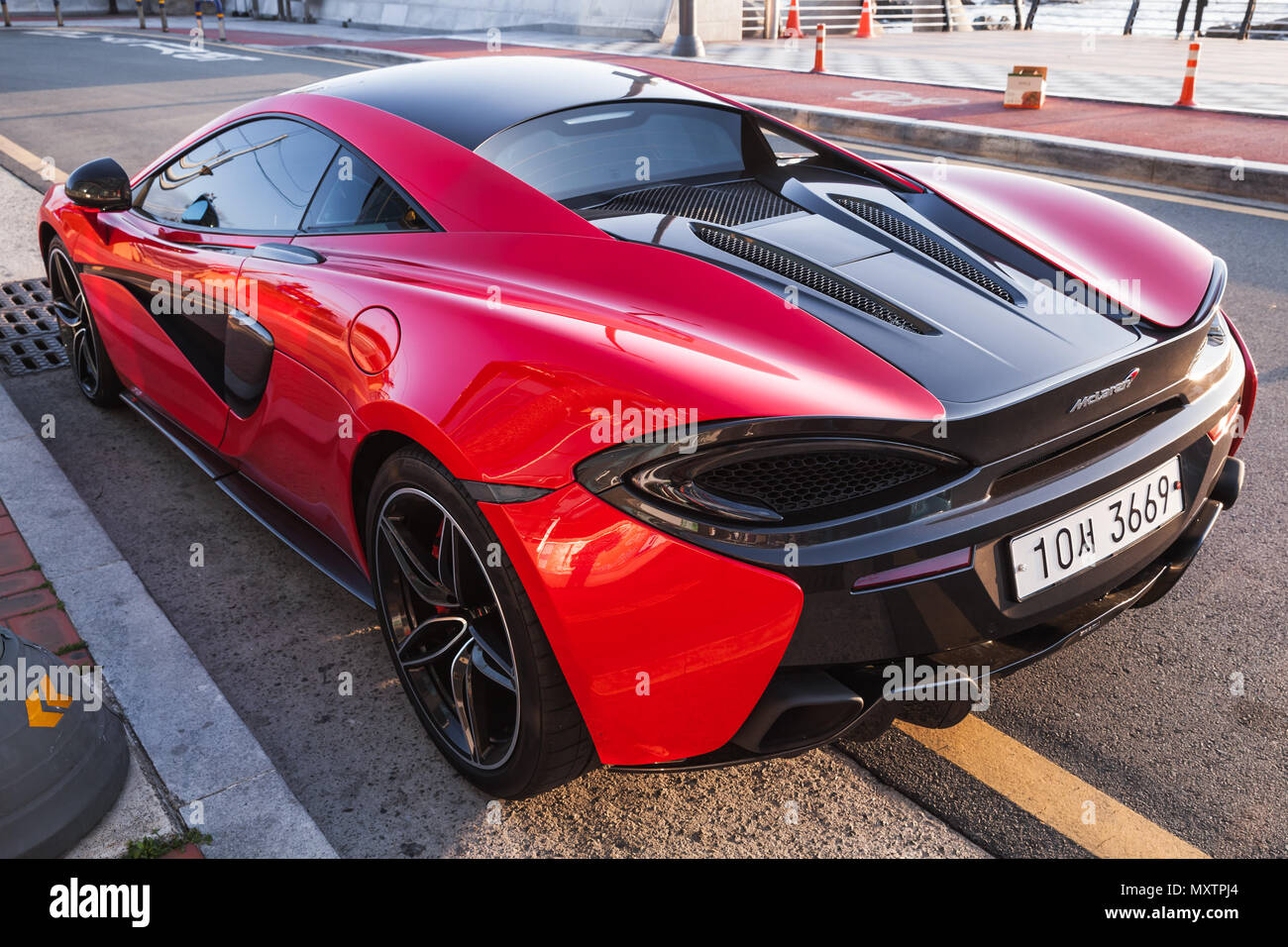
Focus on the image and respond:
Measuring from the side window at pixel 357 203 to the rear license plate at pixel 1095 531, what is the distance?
5.16 ft

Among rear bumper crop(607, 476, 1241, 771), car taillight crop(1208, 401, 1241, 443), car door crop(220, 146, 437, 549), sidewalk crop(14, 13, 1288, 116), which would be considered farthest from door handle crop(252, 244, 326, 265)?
sidewalk crop(14, 13, 1288, 116)

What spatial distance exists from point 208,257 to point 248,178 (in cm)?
28

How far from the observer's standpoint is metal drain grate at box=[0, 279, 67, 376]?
5.14m

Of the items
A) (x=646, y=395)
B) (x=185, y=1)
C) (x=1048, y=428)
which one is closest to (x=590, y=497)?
(x=646, y=395)

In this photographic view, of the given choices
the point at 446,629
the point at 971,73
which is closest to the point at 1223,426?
the point at 446,629

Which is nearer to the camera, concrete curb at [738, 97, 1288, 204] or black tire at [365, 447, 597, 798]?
black tire at [365, 447, 597, 798]

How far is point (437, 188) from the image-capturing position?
8.65 feet

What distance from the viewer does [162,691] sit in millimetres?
2770

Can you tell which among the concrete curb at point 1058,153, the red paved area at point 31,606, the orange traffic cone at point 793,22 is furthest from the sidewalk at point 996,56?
the red paved area at point 31,606

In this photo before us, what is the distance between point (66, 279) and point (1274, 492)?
4674 mm

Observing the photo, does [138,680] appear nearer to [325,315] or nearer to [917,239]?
[325,315]

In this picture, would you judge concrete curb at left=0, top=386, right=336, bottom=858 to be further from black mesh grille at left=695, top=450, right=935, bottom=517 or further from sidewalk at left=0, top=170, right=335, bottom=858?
black mesh grille at left=695, top=450, right=935, bottom=517

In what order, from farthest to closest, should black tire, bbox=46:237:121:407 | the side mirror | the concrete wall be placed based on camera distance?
1. the concrete wall
2. black tire, bbox=46:237:121:407
3. the side mirror

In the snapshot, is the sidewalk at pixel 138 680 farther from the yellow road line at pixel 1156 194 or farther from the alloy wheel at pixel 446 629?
the yellow road line at pixel 1156 194
